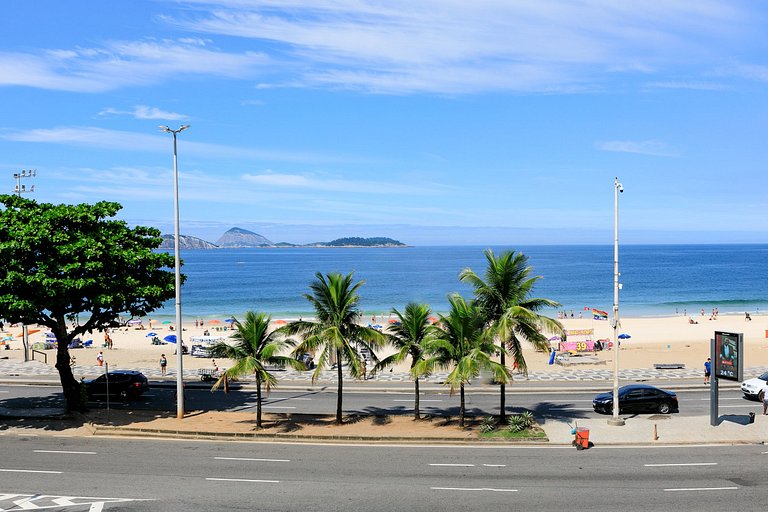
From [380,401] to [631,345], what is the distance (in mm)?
35847

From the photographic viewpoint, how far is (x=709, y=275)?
168m

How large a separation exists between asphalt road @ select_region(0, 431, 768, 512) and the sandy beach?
74.6 feet

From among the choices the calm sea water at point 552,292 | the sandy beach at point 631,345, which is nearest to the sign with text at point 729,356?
the sandy beach at point 631,345

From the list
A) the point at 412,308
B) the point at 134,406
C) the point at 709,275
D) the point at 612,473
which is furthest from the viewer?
the point at 709,275

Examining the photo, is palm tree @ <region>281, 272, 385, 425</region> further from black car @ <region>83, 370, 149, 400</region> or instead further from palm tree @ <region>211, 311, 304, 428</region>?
black car @ <region>83, 370, 149, 400</region>

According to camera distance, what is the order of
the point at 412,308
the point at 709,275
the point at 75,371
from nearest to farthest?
the point at 412,308, the point at 75,371, the point at 709,275

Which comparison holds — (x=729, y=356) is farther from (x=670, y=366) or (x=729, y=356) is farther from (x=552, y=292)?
(x=552, y=292)

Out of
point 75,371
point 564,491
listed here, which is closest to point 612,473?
point 564,491

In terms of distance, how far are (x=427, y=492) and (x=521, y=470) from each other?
4.05 metres

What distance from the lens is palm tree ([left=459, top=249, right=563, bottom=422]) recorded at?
2553 cm

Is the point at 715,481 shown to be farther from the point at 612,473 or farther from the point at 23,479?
the point at 23,479

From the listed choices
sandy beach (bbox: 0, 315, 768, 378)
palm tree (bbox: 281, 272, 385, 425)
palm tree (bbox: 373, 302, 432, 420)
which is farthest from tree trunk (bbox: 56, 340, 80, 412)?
sandy beach (bbox: 0, 315, 768, 378)

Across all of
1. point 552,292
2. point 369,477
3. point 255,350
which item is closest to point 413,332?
point 255,350

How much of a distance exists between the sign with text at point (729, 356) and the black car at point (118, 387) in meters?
28.6
